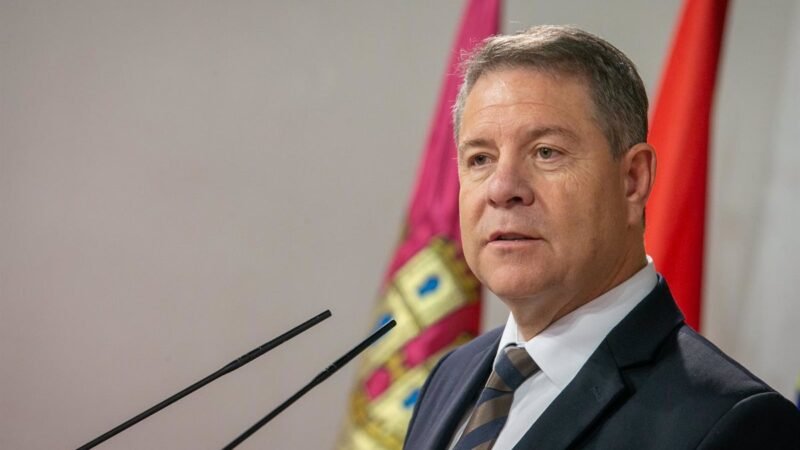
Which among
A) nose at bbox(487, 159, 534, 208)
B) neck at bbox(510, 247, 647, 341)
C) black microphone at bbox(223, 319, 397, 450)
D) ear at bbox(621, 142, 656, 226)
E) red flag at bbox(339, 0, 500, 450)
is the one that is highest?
nose at bbox(487, 159, 534, 208)

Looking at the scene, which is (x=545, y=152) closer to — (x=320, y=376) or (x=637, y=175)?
(x=637, y=175)

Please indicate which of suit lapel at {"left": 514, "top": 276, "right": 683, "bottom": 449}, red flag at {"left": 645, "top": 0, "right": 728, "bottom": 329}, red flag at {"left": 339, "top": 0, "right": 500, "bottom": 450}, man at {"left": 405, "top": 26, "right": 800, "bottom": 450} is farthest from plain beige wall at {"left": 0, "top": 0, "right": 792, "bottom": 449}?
Result: suit lapel at {"left": 514, "top": 276, "right": 683, "bottom": 449}

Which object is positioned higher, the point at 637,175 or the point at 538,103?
the point at 538,103

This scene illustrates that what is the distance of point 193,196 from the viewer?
3131mm

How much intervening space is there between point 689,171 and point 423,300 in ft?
2.26

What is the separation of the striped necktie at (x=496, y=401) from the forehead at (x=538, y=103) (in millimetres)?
330

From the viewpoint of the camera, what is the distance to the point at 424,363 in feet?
8.03

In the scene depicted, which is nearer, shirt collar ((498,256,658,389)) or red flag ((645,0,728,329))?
shirt collar ((498,256,658,389))

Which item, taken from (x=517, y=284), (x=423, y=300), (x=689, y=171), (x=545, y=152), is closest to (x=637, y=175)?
(x=545, y=152)

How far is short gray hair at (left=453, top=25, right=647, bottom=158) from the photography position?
148 centimetres

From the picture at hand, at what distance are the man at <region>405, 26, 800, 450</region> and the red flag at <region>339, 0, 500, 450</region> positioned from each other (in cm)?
87

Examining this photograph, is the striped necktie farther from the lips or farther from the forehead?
the forehead

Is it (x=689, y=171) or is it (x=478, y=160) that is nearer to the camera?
(x=478, y=160)

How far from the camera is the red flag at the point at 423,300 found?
8.05 ft
